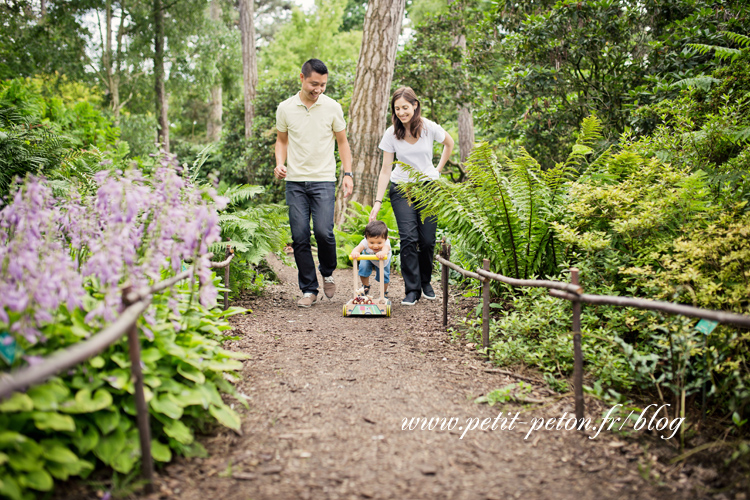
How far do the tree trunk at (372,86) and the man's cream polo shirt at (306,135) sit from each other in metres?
2.97

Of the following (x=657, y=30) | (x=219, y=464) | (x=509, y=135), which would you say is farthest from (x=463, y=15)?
(x=219, y=464)

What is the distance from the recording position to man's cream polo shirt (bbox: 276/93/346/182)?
4.76m

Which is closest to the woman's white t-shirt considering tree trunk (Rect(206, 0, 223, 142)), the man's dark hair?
the man's dark hair

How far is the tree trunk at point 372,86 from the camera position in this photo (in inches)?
293

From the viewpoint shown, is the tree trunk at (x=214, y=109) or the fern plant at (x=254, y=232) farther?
the tree trunk at (x=214, y=109)

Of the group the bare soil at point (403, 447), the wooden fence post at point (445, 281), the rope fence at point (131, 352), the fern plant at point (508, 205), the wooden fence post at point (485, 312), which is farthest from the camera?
the wooden fence post at point (445, 281)

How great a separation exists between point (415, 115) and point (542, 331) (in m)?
2.50

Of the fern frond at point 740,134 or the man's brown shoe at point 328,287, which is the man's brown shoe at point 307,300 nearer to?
the man's brown shoe at point 328,287

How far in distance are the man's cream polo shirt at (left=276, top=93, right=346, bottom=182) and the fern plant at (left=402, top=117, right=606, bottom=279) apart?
99 cm

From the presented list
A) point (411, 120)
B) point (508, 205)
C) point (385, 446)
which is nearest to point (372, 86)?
point (411, 120)

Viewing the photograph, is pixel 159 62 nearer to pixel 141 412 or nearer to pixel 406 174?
pixel 406 174

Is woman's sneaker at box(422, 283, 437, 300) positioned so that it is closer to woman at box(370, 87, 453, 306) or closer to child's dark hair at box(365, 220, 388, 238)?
woman at box(370, 87, 453, 306)

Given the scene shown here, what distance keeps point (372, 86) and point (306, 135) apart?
10.7 ft

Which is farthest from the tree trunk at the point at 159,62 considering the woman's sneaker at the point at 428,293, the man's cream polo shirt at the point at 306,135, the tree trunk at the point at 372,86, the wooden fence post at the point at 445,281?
the wooden fence post at the point at 445,281
